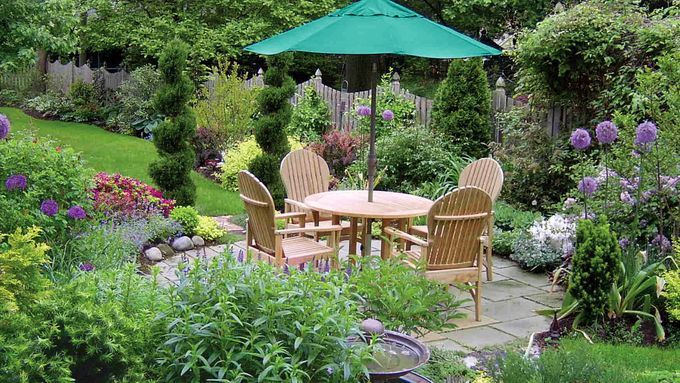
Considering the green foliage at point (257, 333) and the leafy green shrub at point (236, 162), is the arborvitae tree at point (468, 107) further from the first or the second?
the green foliage at point (257, 333)

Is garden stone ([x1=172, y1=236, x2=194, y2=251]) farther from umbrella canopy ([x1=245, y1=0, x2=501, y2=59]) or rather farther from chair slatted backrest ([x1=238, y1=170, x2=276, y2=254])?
umbrella canopy ([x1=245, y1=0, x2=501, y2=59])

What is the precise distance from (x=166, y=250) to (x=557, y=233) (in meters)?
3.74

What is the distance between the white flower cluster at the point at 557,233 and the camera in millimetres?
6527

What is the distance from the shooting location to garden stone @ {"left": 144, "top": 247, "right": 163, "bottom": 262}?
6762 mm

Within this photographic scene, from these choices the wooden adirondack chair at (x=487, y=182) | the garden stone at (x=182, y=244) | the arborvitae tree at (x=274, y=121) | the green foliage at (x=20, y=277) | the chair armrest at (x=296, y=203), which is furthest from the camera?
the arborvitae tree at (x=274, y=121)

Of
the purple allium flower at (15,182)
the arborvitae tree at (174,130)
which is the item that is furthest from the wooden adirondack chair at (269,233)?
the arborvitae tree at (174,130)

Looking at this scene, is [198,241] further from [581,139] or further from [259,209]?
[581,139]

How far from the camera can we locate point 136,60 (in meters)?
18.9

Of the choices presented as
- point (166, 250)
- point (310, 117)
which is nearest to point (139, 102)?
point (310, 117)

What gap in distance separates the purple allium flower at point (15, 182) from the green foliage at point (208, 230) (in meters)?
2.37

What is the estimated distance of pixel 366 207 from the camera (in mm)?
5930

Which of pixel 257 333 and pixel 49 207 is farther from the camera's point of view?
Answer: pixel 49 207

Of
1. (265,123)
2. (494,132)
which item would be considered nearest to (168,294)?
(265,123)

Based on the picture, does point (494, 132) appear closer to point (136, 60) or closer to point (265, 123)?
point (265, 123)
